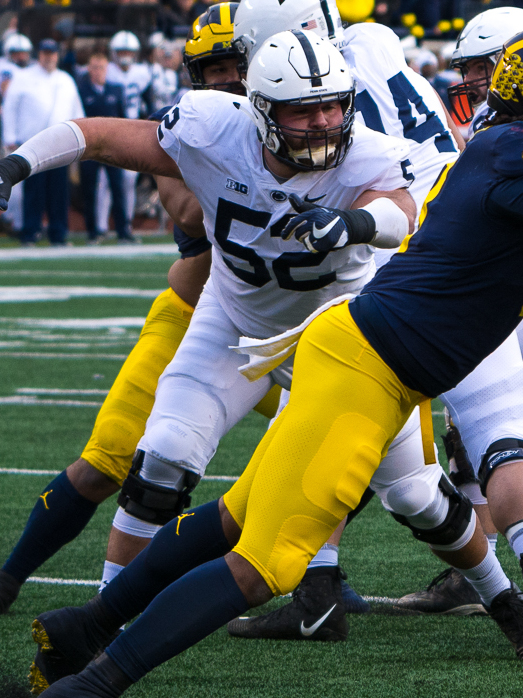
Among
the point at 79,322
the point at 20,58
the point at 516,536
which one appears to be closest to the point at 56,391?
the point at 79,322

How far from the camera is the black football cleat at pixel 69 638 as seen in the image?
9.09ft

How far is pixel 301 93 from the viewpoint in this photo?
2.93 metres

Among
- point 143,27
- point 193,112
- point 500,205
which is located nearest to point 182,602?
point 500,205

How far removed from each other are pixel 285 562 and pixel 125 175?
1311cm

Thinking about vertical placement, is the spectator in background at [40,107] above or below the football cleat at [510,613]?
below

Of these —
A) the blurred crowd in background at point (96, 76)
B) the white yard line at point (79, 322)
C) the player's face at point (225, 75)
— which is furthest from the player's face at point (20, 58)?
the player's face at point (225, 75)

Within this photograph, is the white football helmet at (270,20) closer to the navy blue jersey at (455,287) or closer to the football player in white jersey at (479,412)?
the football player in white jersey at (479,412)

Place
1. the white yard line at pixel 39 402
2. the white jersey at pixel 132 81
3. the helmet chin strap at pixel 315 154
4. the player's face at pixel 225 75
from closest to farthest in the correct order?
the helmet chin strap at pixel 315 154, the player's face at pixel 225 75, the white yard line at pixel 39 402, the white jersey at pixel 132 81

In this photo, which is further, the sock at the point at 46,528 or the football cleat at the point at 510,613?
the sock at the point at 46,528

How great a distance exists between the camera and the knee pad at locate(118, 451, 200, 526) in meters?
3.20

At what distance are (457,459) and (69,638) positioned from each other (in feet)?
4.95

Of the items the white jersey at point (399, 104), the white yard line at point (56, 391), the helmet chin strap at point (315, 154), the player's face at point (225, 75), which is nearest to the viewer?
the helmet chin strap at point (315, 154)

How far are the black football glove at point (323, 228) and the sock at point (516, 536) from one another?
78 centimetres

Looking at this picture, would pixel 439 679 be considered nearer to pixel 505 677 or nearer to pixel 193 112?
pixel 505 677
